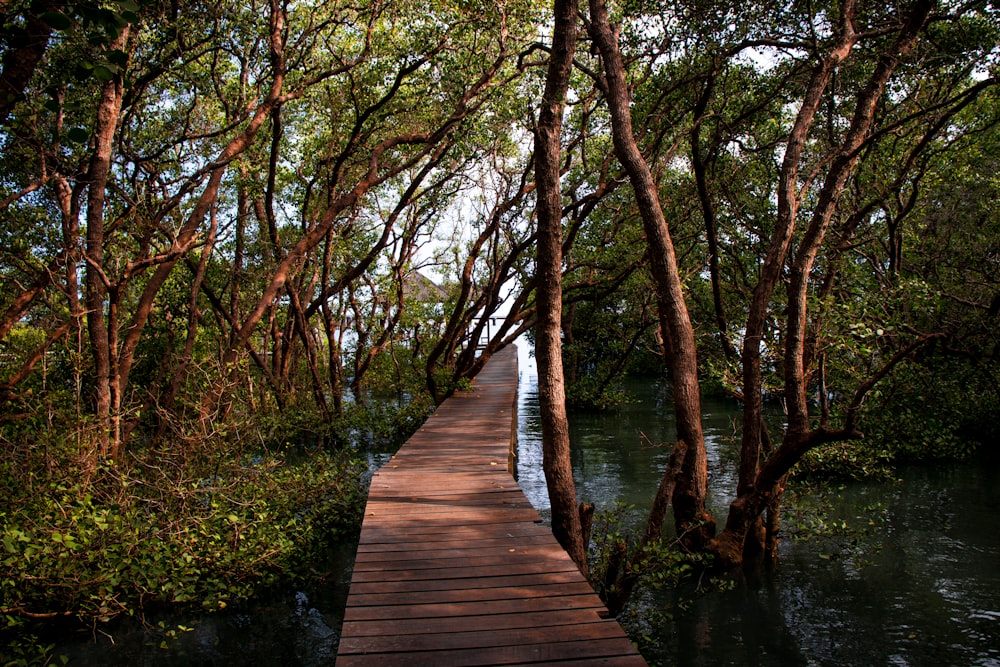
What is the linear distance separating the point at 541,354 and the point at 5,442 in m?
4.34

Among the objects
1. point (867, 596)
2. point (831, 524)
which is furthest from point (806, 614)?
point (831, 524)

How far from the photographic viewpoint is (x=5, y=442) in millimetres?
5824

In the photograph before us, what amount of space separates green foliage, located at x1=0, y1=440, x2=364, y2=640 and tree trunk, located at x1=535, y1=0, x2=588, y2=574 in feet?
7.71

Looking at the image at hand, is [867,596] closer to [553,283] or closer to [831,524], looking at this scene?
[831,524]

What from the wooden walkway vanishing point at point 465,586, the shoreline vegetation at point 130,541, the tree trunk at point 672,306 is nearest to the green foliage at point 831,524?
the tree trunk at point 672,306

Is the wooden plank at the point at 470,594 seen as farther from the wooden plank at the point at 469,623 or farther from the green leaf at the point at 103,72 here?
the green leaf at the point at 103,72

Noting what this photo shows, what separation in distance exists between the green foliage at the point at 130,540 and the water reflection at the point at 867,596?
10.1ft

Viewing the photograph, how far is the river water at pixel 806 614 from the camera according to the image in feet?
17.8

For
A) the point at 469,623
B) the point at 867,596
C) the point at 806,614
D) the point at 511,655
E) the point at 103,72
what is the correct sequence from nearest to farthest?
the point at 103,72 → the point at 511,655 → the point at 469,623 → the point at 806,614 → the point at 867,596

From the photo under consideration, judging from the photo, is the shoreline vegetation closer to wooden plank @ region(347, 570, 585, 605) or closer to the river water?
the river water

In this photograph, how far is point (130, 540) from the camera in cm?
532

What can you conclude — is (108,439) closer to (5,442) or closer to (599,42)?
(5,442)

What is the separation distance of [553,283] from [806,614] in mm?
3475

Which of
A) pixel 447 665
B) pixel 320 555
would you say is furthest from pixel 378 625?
pixel 320 555
